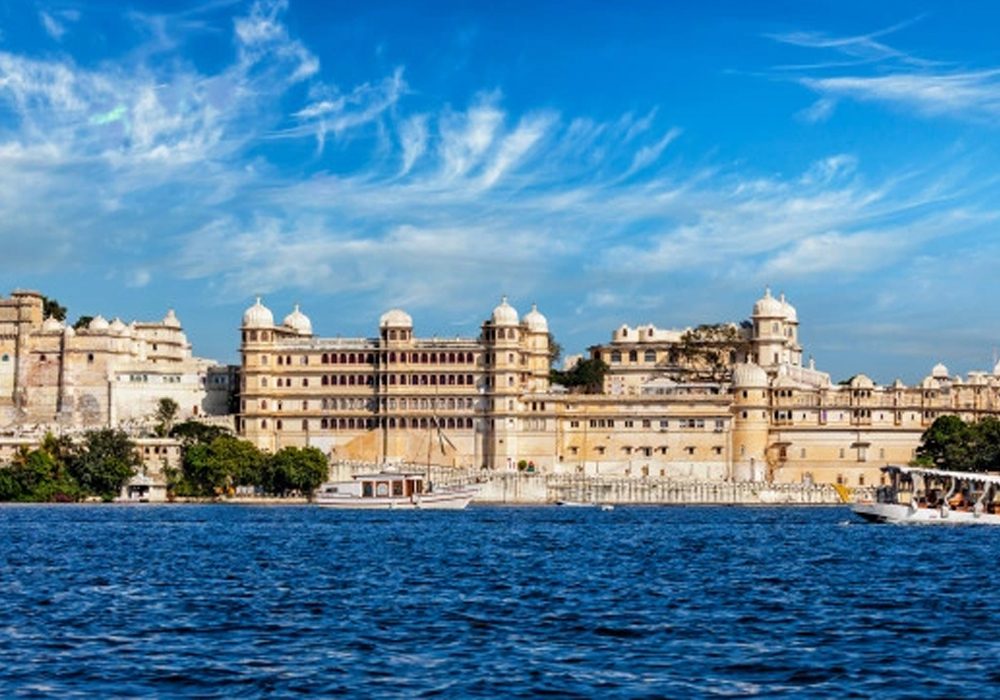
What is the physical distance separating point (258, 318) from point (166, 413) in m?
10.5

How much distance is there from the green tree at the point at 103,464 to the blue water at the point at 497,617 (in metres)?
56.2

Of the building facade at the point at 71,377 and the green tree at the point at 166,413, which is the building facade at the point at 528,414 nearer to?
the green tree at the point at 166,413

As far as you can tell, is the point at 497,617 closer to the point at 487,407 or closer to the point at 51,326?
the point at 487,407

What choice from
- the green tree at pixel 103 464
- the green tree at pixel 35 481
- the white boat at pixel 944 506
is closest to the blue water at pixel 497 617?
the white boat at pixel 944 506

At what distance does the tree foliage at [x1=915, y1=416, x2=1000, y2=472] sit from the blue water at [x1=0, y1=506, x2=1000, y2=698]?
2314 inches

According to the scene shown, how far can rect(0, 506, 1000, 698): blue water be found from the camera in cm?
2961

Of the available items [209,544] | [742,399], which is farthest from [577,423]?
[209,544]

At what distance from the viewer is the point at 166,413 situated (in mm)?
142375

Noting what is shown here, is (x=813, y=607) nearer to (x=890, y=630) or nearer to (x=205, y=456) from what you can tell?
(x=890, y=630)

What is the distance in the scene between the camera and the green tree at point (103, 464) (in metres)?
126

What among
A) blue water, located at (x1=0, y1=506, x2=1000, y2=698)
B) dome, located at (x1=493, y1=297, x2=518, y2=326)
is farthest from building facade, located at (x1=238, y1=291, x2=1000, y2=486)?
blue water, located at (x1=0, y1=506, x2=1000, y2=698)

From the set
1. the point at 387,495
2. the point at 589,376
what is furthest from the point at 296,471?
the point at 589,376

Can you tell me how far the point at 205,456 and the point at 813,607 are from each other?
92.1 metres

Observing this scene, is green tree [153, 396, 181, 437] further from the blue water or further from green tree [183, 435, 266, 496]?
the blue water
